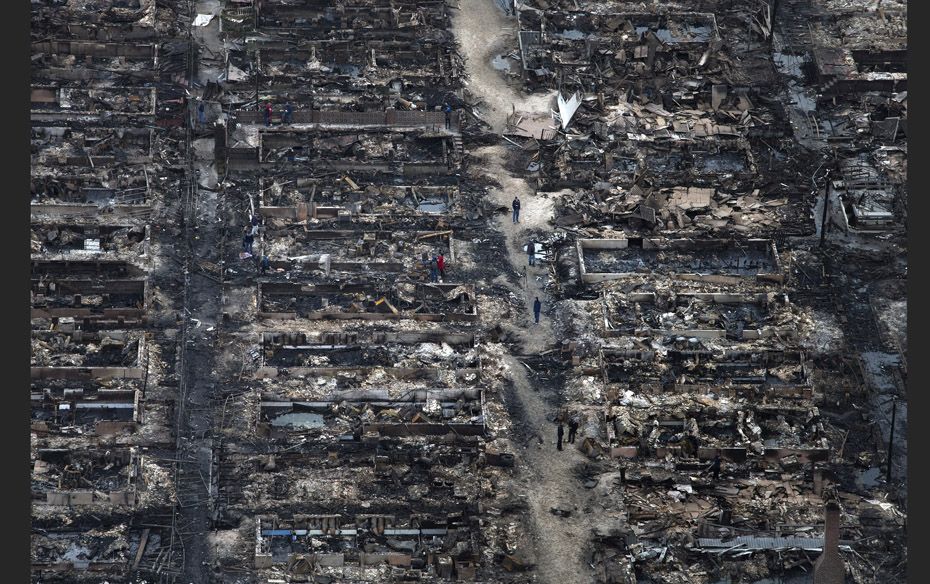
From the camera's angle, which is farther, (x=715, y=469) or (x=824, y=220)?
(x=824, y=220)

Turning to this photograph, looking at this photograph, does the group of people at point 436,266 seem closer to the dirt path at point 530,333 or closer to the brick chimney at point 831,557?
A: the dirt path at point 530,333

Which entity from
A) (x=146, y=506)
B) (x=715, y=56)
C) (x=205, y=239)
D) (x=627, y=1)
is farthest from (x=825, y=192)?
(x=146, y=506)

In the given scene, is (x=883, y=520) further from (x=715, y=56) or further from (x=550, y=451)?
(x=715, y=56)

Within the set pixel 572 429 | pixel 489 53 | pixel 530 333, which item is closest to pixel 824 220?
pixel 530 333

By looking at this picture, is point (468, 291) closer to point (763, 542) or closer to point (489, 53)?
point (763, 542)

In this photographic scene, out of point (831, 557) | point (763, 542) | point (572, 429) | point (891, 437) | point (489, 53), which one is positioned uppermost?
point (489, 53)
